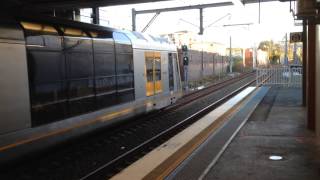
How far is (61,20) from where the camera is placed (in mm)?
10023

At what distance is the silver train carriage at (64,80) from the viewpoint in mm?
7770

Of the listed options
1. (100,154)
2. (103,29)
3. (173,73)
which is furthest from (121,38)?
(173,73)

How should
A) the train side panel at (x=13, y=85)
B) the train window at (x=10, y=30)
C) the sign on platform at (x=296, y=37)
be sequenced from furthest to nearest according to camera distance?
the sign on platform at (x=296, y=37) < the train window at (x=10, y=30) < the train side panel at (x=13, y=85)

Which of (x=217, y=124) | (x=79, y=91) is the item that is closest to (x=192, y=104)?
(x=217, y=124)

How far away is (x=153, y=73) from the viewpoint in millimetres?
15461

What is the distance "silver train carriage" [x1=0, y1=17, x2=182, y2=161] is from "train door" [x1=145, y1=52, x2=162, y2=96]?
0.04m

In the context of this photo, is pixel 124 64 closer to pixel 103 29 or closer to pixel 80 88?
pixel 103 29

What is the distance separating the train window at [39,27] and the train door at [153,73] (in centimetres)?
568

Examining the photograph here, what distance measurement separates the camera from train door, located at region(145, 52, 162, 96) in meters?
15.0

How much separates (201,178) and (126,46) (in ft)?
23.4

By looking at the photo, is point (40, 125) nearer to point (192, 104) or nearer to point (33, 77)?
point (33, 77)

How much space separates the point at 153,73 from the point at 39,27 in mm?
6839

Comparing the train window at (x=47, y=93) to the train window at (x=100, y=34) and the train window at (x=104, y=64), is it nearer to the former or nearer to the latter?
the train window at (x=104, y=64)

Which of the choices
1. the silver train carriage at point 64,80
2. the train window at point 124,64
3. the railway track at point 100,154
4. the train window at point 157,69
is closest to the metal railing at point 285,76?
the train window at point 157,69
